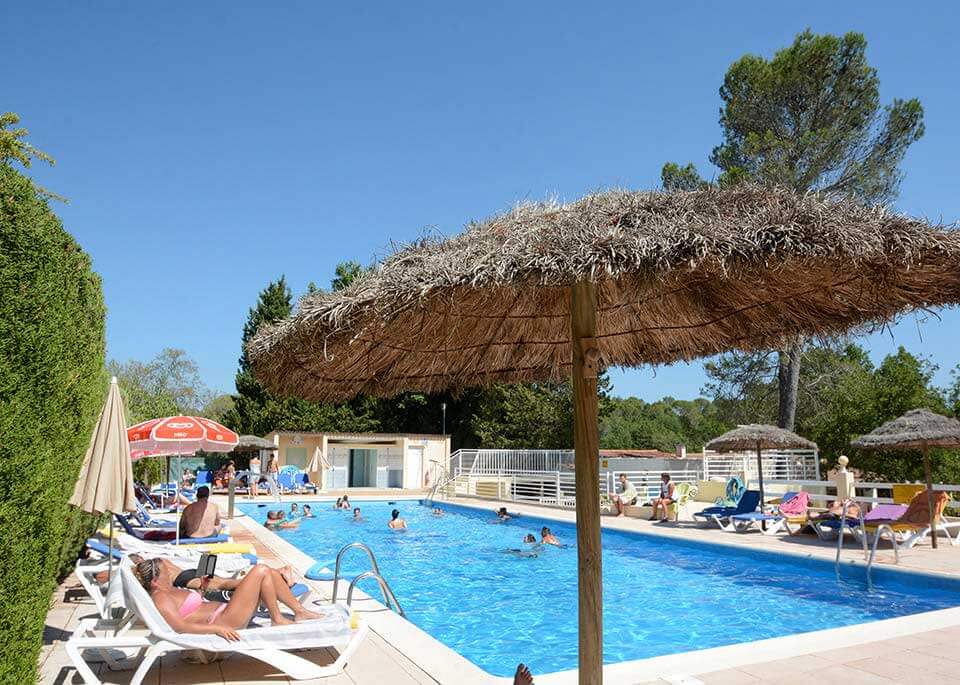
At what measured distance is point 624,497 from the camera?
17797 mm

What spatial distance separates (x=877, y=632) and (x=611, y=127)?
28.8 feet

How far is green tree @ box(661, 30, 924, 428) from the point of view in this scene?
2320 centimetres

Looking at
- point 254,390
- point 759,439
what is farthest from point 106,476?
point 254,390

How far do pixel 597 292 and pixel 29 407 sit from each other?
306 cm

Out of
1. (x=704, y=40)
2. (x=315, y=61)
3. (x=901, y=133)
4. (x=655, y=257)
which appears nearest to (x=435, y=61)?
(x=315, y=61)

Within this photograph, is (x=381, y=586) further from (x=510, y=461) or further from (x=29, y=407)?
(x=510, y=461)

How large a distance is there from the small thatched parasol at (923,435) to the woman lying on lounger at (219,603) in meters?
10.4

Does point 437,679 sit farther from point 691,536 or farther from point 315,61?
point 315,61

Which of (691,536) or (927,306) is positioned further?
(691,536)

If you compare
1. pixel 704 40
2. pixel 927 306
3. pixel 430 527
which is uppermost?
pixel 704 40

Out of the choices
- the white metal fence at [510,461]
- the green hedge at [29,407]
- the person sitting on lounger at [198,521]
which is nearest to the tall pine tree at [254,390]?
the white metal fence at [510,461]

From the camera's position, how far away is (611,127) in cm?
1175

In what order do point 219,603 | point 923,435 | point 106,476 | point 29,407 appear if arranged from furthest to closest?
point 923,435 < point 106,476 < point 219,603 < point 29,407

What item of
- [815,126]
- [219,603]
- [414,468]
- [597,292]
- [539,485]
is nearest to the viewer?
[597,292]
